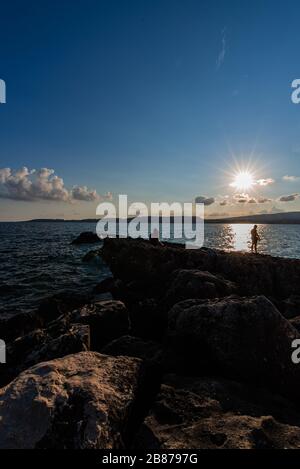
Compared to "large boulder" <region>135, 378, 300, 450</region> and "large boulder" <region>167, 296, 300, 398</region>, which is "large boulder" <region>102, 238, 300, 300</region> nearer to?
"large boulder" <region>167, 296, 300, 398</region>

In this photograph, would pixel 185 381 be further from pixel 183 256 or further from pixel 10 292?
pixel 10 292

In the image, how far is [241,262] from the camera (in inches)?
719

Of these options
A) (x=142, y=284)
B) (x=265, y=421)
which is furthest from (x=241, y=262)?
(x=265, y=421)

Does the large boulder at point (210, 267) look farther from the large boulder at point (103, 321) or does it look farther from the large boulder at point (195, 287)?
the large boulder at point (103, 321)

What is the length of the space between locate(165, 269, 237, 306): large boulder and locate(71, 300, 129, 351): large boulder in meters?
3.14

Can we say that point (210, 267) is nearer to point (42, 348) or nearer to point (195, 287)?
point (195, 287)

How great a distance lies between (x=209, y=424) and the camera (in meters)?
4.46

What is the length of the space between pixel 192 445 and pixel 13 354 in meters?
5.78

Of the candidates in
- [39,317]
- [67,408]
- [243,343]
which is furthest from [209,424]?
[39,317]

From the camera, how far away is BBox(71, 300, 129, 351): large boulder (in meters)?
8.87

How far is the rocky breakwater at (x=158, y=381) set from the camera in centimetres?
395

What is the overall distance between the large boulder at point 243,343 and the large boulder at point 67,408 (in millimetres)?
2484

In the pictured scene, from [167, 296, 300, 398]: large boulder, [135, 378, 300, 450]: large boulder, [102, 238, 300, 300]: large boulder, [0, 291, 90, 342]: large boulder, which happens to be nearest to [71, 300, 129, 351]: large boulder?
[167, 296, 300, 398]: large boulder

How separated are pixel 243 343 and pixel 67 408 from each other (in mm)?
4253
